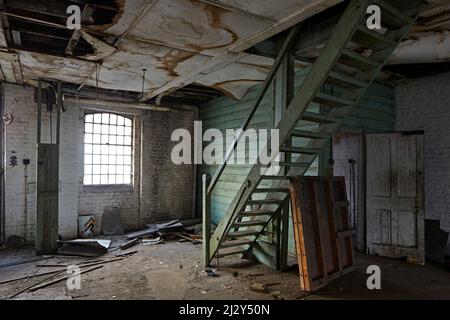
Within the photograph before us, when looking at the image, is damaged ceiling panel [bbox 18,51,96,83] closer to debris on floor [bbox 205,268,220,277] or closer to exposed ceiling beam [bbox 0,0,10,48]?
exposed ceiling beam [bbox 0,0,10,48]

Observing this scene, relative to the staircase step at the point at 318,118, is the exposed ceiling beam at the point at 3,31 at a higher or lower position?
higher

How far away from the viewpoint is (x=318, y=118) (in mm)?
3512

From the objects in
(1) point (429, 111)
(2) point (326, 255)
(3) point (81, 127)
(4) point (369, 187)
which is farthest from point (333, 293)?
(3) point (81, 127)

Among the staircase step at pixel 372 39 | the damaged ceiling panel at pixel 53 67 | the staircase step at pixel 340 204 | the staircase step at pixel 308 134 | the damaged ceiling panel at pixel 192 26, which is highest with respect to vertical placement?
the damaged ceiling panel at pixel 53 67

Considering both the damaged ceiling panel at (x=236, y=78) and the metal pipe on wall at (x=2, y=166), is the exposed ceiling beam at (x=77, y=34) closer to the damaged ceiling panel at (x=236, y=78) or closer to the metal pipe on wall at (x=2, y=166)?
the damaged ceiling panel at (x=236, y=78)

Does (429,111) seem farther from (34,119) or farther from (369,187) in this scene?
(34,119)

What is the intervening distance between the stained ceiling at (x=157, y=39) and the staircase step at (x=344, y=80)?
675 millimetres

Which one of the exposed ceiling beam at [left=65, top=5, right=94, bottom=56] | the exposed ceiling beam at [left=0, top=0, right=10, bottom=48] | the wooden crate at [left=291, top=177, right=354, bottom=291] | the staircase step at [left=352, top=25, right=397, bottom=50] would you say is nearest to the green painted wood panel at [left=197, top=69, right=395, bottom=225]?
the wooden crate at [left=291, top=177, right=354, bottom=291]

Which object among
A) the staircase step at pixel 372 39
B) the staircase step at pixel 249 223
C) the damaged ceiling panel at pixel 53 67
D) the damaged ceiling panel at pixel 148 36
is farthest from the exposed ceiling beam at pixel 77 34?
the staircase step at pixel 249 223

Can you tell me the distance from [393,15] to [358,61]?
0.51m

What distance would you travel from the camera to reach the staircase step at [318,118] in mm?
3343

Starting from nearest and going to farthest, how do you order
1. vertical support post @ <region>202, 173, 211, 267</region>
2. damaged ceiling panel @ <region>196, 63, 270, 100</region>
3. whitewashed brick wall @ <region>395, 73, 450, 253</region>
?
vertical support post @ <region>202, 173, 211, 267</region>
damaged ceiling panel @ <region>196, 63, 270, 100</region>
whitewashed brick wall @ <region>395, 73, 450, 253</region>

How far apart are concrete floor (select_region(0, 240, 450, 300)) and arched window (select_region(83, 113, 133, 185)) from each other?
232cm

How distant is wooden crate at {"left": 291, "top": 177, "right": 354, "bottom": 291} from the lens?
371 centimetres
